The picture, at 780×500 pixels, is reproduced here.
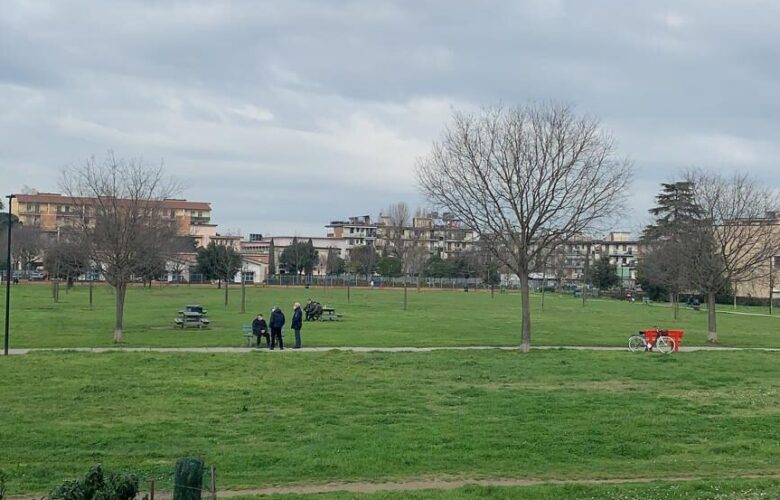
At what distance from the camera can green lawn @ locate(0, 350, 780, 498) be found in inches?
421

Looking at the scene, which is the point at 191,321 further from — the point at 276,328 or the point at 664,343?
the point at 664,343

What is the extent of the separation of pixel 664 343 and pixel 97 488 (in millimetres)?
24779

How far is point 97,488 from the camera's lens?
20.9 feet

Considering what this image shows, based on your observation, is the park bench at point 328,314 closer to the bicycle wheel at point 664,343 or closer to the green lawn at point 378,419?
the bicycle wheel at point 664,343

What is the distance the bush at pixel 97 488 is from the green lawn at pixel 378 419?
310 centimetres

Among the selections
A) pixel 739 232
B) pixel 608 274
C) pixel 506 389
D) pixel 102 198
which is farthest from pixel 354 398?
pixel 608 274

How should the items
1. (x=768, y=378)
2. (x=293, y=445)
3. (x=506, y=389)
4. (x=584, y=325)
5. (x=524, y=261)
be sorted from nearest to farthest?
(x=293, y=445), (x=506, y=389), (x=768, y=378), (x=524, y=261), (x=584, y=325)

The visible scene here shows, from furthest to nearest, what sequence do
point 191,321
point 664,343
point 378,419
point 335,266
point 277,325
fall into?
point 335,266 < point 191,321 < point 664,343 < point 277,325 < point 378,419

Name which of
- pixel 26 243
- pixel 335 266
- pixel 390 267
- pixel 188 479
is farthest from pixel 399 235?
pixel 188 479

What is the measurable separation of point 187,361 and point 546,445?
12.6 meters

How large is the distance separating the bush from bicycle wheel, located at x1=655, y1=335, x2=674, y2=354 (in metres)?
24.3

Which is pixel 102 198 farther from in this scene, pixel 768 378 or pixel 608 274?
pixel 608 274

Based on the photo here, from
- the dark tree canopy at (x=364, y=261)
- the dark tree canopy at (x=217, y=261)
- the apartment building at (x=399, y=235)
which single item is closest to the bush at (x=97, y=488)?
the dark tree canopy at (x=217, y=261)

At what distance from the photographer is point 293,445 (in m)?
11.9
